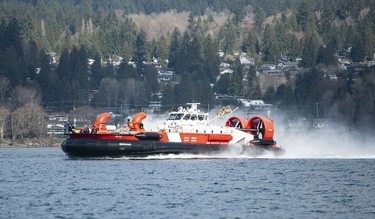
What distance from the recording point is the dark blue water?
55125mm

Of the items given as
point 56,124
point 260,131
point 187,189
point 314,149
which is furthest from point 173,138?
point 56,124

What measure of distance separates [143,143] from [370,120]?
76364mm

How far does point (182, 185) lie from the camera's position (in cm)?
6725

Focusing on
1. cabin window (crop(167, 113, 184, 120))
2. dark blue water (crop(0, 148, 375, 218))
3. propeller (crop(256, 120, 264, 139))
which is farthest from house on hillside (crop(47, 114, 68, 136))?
dark blue water (crop(0, 148, 375, 218))

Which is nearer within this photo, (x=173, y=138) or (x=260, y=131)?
(x=173, y=138)

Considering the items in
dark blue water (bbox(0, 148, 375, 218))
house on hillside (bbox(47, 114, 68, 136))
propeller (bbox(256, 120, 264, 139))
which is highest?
house on hillside (bbox(47, 114, 68, 136))

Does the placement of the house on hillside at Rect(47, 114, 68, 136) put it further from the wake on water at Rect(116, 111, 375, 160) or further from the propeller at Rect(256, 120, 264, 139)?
the propeller at Rect(256, 120, 264, 139)

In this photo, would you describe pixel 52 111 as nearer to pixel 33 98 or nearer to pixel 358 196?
pixel 33 98

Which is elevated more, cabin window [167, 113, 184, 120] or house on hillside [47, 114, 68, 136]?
house on hillside [47, 114, 68, 136]

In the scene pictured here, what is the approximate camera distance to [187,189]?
65062 mm

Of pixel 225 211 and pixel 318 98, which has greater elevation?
pixel 318 98

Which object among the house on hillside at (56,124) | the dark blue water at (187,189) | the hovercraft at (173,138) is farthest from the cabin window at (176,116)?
the house on hillside at (56,124)

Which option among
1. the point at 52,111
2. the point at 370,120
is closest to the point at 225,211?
the point at 370,120

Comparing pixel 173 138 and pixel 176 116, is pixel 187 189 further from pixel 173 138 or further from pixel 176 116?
pixel 176 116
